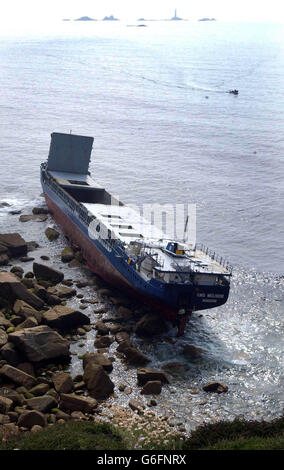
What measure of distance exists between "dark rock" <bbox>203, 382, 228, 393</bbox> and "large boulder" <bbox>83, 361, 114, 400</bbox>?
4.58m

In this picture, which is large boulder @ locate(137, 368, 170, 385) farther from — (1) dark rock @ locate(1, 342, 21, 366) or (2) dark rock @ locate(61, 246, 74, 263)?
(2) dark rock @ locate(61, 246, 74, 263)

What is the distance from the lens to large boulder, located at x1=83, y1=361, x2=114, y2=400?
82.3ft

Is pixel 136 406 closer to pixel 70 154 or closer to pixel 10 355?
pixel 10 355

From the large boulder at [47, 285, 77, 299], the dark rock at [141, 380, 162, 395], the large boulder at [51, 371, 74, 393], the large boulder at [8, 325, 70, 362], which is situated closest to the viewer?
the large boulder at [51, 371, 74, 393]

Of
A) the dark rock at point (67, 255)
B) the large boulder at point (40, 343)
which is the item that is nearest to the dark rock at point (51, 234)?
the dark rock at point (67, 255)

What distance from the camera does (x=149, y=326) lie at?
31.6 m

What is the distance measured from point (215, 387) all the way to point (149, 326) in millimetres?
5922

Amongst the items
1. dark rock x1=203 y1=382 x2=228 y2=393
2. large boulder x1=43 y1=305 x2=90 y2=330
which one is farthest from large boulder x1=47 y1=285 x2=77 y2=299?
dark rock x1=203 y1=382 x2=228 y2=393

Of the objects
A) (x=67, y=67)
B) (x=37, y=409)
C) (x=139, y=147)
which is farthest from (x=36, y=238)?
(x=67, y=67)

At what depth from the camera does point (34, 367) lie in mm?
26156

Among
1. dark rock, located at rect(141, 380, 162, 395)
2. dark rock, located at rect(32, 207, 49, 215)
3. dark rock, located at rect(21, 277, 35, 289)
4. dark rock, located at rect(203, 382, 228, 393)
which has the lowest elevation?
dark rock, located at rect(203, 382, 228, 393)

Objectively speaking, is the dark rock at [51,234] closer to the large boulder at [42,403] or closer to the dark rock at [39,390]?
the dark rock at [39,390]

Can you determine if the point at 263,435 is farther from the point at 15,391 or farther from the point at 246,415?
the point at 15,391
